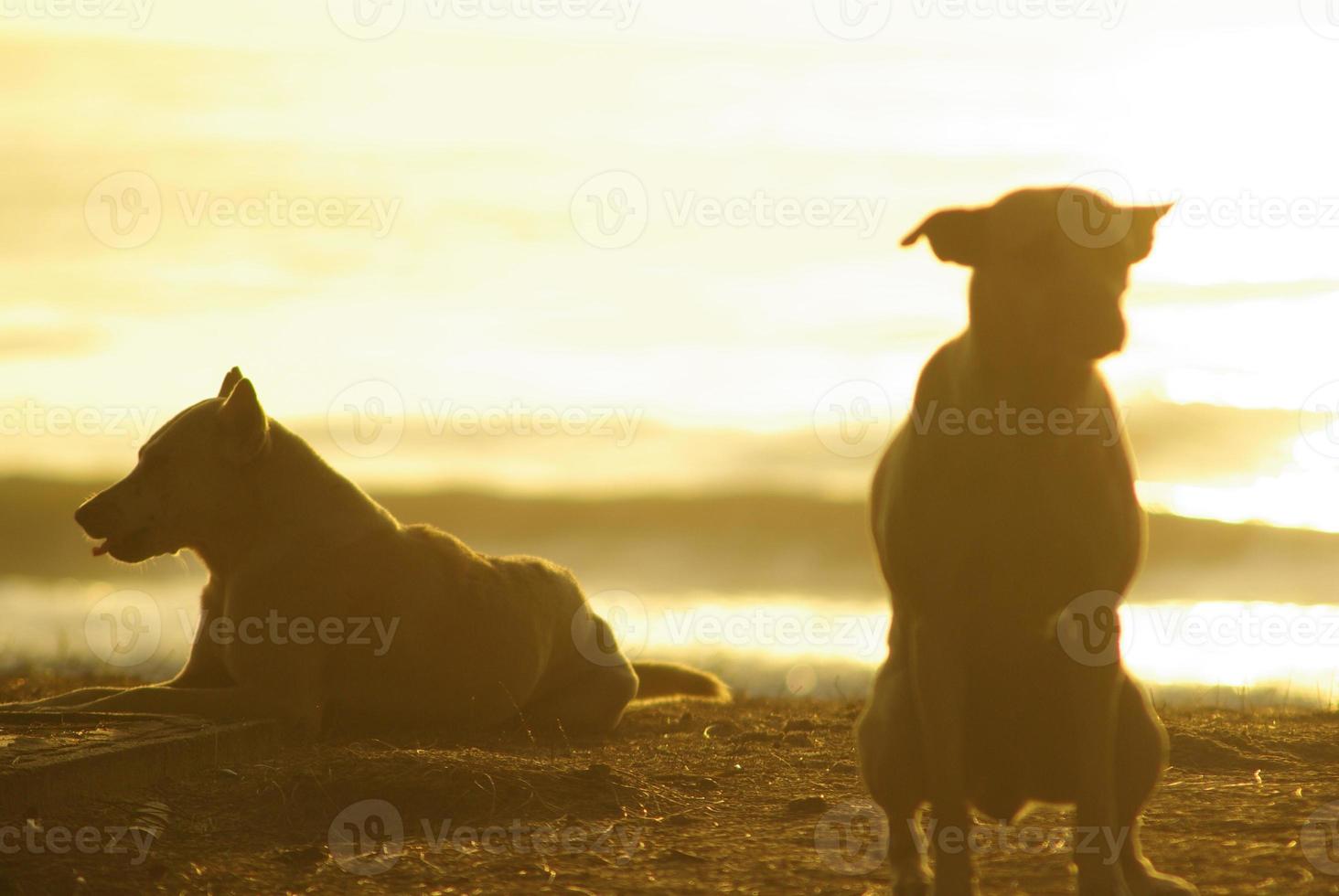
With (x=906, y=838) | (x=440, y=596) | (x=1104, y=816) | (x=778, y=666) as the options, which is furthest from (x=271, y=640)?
(x=778, y=666)

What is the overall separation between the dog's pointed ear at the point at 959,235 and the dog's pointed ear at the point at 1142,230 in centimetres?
49

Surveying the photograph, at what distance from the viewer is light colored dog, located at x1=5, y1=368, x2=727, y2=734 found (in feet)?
32.9

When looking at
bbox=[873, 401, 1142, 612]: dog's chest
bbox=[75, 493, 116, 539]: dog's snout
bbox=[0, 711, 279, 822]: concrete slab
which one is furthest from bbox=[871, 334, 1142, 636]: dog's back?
bbox=[75, 493, 116, 539]: dog's snout

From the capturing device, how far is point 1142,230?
621cm

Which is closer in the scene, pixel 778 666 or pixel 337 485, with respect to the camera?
pixel 337 485

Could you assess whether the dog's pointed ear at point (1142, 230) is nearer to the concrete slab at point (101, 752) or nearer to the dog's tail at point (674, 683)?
the concrete slab at point (101, 752)

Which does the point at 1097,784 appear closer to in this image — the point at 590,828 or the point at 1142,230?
the point at 1142,230

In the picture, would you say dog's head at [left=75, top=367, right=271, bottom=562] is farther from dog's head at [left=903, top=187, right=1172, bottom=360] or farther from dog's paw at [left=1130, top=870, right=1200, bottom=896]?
dog's paw at [left=1130, top=870, right=1200, bottom=896]

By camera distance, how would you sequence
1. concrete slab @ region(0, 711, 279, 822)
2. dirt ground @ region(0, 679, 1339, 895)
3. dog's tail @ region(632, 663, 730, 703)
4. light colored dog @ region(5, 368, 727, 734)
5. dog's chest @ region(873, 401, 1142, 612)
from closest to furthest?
dog's chest @ region(873, 401, 1142, 612), dirt ground @ region(0, 679, 1339, 895), concrete slab @ region(0, 711, 279, 822), light colored dog @ region(5, 368, 727, 734), dog's tail @ region(632, 663, 730, 703)

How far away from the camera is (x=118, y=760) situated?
786 centimetres

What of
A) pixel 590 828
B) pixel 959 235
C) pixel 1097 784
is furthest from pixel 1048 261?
pixel 590 828

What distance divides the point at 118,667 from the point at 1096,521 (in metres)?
11.8

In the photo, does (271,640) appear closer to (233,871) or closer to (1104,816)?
(233,871)

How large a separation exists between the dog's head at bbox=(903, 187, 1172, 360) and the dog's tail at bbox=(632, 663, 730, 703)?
7120 mm
